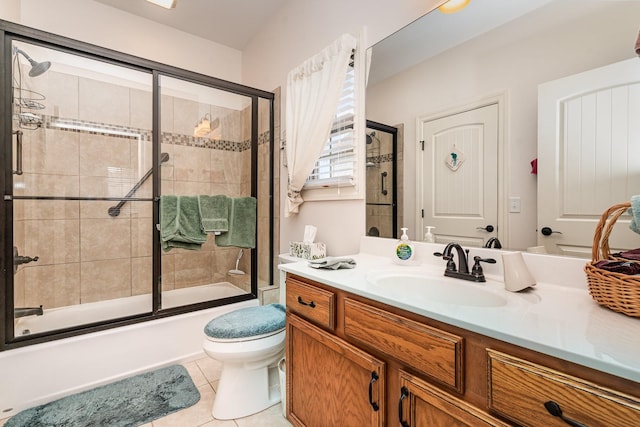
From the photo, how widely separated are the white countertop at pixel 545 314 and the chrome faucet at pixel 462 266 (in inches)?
1.0

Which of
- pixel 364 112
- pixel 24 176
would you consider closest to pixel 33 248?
pixel 24 176

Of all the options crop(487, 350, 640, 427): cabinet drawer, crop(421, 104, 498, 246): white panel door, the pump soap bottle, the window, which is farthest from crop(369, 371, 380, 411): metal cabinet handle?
the window

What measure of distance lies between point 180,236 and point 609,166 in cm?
229

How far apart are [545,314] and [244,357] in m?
1.32

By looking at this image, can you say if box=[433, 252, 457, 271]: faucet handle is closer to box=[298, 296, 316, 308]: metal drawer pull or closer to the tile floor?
box=[298, 296, 316, 308]: metal drawer pull

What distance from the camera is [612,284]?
0.71 metres

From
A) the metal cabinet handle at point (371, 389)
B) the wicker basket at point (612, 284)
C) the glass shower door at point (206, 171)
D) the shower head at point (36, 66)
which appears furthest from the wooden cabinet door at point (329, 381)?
the shower head at point (36, 66)

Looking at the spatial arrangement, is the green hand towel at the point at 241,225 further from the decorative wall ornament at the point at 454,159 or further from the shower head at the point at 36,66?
the decorative wall ornament at the point at 454,159

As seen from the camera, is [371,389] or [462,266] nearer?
[371,389]

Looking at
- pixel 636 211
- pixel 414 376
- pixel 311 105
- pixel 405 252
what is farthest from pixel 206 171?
pixel 636 211

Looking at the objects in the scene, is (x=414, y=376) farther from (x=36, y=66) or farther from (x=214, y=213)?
(x=36, y=66)

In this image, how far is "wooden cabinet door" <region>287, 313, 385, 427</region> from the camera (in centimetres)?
94

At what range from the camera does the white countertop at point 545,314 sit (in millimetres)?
535

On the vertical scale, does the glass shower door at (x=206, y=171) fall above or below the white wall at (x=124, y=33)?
below
